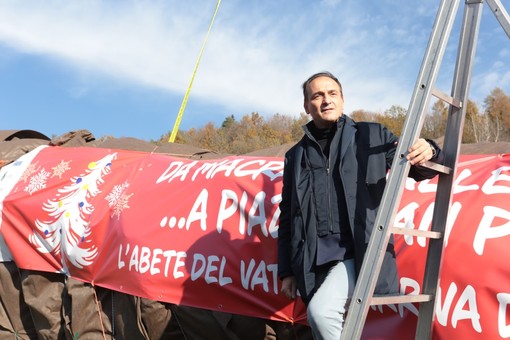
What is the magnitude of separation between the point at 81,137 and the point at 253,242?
302 cm

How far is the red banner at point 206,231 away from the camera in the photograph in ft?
7.73

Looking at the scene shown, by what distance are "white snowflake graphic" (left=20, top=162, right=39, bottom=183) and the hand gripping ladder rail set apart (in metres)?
3.84

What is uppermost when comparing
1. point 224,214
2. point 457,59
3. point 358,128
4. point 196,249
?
point 457,59

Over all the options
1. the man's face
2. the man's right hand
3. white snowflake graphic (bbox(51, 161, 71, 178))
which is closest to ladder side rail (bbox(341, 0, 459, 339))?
the man's face

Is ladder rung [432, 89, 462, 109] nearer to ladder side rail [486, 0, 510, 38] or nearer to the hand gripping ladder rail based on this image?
the hand gripping ladder rail

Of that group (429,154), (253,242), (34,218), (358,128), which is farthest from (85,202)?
(429,154)

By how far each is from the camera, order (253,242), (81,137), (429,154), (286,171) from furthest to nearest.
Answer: (81,137)
(253,242)
(286,171)
(429,154)

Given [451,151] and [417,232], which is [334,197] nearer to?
[417,232]

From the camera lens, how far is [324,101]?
2.39 m

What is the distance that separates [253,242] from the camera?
3.21 meters

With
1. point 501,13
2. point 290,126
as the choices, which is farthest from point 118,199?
point 290,126

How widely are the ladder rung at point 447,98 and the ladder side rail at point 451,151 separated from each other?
0.08 ft

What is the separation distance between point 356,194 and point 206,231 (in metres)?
1.49

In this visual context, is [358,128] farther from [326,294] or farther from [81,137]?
[81,137]
